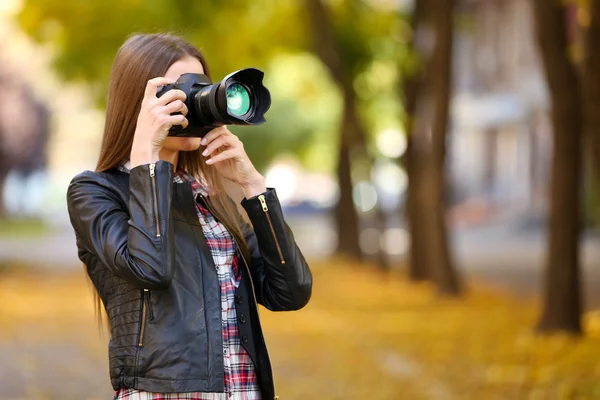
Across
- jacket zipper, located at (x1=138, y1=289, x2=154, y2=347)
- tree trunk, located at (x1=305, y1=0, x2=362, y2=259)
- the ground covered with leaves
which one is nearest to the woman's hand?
jacket zipper, located at (x1=138, y1=289, x2=154, y2=347)

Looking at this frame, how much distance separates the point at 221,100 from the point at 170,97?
5.0 inches

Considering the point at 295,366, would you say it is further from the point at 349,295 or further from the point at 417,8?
the point at 417,8

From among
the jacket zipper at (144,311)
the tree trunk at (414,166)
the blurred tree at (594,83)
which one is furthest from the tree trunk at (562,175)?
the jacket zipper at (144,311)

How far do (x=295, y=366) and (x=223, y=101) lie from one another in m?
6.74

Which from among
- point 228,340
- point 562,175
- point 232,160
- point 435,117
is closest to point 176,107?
point 232,160

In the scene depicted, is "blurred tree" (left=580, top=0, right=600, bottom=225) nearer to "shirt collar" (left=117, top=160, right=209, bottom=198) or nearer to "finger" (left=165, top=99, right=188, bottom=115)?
"shirt collar" (left=117, top=160, right=209, bottom=198)

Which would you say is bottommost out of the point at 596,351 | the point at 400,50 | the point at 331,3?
the point at 596,351

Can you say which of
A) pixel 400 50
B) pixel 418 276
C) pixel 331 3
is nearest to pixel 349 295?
pixel 418 276

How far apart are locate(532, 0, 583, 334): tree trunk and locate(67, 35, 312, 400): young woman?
306 inches

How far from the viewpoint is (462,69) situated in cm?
4388

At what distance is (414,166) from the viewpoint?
683 inches

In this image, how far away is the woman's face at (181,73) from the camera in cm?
283

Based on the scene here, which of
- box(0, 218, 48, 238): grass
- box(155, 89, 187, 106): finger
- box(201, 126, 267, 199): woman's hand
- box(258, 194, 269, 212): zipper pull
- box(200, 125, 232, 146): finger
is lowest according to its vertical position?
box(258, 194, 269, 212): zipper pull

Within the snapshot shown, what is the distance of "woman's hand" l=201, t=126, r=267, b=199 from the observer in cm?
285
